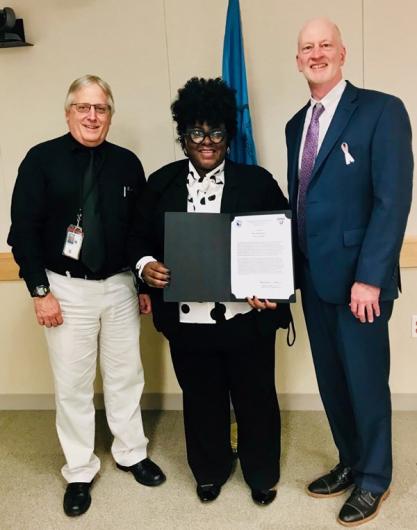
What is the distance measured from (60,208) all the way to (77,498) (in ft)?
3.92

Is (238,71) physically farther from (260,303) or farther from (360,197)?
(260,303)

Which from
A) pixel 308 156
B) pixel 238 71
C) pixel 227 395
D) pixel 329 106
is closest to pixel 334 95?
pixel 329 106

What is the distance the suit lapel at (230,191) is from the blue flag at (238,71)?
0.57 m

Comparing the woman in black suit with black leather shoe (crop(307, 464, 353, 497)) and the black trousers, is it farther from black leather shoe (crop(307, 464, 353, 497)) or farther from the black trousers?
black leather shoe (crop(307, 464, 353, 497))

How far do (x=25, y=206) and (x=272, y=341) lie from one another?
42.0 inches

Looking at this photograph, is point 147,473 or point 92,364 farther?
point 147,473

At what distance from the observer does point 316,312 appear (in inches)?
74.7

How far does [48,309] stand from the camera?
192 cm

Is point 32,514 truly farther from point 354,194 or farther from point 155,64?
point 155,64

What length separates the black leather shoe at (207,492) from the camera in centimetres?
207

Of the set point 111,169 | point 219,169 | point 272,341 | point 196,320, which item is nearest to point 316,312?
point 272,341

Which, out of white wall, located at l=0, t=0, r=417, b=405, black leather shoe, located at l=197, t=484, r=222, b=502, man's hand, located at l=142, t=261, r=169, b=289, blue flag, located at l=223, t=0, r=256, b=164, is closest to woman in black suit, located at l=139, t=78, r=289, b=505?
man's hand, located at l=142, t=261, r=169, b=289

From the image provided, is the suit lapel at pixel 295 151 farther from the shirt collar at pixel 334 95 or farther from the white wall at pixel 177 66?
the white wall at pixel 177 66

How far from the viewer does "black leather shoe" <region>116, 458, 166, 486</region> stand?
221cm
